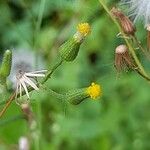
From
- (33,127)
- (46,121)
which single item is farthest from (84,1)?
(46,121)

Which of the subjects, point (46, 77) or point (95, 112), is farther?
point (95, 112)

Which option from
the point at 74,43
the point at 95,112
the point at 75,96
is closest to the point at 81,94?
the point at 75,96

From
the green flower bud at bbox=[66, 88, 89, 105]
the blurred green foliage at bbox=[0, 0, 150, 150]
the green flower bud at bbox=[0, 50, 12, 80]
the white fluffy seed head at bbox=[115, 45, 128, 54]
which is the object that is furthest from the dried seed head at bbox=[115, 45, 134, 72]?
the blurred green foliage at bbox=[0, 0, 150, 150]

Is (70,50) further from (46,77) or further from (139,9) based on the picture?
(139,9)

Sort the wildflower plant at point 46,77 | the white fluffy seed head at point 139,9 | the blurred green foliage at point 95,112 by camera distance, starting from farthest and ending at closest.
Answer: the blurred green foliage at point 95,112
the white fluffy seed head at point 139,9
the wildflower plant at point 46,77

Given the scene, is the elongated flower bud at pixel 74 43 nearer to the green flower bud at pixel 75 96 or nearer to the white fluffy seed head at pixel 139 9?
the green flower bud at pixel 75 96

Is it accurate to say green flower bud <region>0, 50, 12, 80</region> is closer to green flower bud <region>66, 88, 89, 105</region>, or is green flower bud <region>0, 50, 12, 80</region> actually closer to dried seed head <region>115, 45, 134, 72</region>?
green flower bud <region>66, 88, 89, 105</region>

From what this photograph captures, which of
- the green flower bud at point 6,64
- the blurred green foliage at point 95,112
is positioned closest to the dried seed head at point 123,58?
the green flower bud at point 6,64
